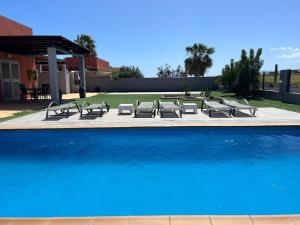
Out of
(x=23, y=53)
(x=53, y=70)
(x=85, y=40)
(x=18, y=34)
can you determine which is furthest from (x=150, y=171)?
(x=85, y=40)

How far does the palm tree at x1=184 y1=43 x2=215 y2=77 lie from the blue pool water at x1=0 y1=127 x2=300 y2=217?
108 ft

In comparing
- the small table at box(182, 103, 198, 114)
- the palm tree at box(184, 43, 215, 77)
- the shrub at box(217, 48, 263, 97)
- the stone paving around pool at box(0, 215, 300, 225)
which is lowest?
the stone paving around pool at box(0, 215, 300, 225)

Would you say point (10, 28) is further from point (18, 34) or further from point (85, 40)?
point (85, 40)

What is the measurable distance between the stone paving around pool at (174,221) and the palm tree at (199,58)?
38546 millimetres

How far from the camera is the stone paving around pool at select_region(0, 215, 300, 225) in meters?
3.15

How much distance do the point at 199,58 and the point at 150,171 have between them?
1430 inches

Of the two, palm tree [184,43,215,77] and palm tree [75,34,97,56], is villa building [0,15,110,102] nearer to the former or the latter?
palm tree [184,43,215,77]

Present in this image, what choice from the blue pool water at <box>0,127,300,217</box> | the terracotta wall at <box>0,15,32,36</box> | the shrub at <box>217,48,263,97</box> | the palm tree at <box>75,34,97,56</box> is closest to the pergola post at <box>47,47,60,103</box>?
the terracotta wall at <box>0,15,32,36</box>

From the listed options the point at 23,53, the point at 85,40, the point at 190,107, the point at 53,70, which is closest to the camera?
the point at 190,107

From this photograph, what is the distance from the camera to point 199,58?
40625 mm

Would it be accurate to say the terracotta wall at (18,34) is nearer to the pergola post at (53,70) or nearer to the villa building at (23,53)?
the villa building at (23,53)

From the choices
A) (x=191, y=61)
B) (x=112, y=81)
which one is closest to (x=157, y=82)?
(x=112, y=81)

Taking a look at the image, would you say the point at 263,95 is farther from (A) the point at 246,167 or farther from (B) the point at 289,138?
(A) the point at 246,167

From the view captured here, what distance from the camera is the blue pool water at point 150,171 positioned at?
15.2 feet
